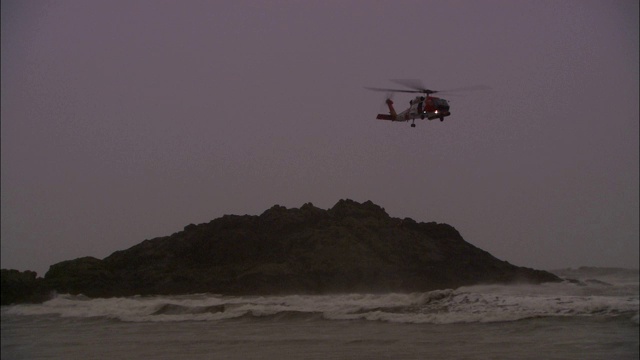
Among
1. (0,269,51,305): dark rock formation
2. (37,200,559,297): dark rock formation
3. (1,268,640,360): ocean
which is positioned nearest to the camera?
(1,268,640,360): ocean

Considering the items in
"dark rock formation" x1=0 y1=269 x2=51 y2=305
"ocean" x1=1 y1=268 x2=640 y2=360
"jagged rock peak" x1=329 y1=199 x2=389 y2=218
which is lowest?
"ocean" x1=1 y1=268 x2=640 y2=360

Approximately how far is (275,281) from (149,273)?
428cm

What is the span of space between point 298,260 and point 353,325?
18.9 feet

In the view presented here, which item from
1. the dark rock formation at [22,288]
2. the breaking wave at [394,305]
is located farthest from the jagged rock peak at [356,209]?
the dark rock formation at [22,288]

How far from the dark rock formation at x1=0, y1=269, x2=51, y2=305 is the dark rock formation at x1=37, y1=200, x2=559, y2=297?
55 centimetres

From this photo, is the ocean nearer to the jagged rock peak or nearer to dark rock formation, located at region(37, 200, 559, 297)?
dark rock formation, located at region(37, 200, 559, 297)

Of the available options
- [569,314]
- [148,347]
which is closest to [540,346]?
[569,314]

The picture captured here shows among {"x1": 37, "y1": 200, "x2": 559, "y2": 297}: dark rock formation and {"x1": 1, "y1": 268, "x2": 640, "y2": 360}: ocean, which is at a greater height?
{"x1": 37, "y1": 200, "x2": 559, "y2": 297}: dark rock formation

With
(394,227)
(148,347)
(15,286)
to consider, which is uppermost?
(394,227)

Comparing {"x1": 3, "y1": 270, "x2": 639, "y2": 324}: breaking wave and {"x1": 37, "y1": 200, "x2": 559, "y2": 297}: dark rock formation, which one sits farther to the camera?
{"x1": 37, "y1": 200, "x2": 559, "y2": 297}: dark rock formation

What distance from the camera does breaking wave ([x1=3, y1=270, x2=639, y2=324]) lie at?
43.7ft

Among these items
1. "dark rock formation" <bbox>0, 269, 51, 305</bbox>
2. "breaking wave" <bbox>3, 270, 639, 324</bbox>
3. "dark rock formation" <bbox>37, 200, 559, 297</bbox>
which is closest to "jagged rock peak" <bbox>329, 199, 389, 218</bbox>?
"dark rock formation" <bbox>37, 200, 559, 297</bbox>

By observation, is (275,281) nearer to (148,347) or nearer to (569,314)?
(148,347)

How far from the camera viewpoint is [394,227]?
2002 cm
